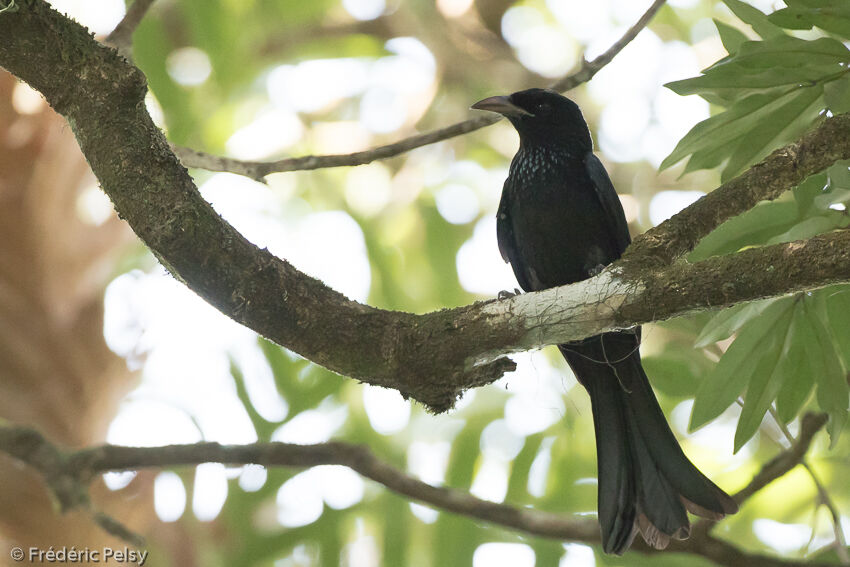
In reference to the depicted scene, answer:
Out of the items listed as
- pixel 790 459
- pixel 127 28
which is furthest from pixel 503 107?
pixel 790 459

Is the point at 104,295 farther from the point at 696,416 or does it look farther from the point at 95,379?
the point at 696,416

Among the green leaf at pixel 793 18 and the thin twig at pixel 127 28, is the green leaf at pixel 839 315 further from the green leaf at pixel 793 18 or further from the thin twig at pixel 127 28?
the thin twig at pixel 127 28

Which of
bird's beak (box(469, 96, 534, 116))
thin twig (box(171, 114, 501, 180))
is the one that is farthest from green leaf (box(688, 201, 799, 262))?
bird's beak (box(469, 96, 534, 116))

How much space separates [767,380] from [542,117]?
2.06 meters

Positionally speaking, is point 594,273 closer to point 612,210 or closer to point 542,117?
point 612,210

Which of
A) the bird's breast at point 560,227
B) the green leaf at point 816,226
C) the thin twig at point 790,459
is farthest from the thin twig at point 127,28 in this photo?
the thin twig at point 790,459

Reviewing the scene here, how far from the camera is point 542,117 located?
13.9ft

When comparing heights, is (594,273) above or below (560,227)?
below

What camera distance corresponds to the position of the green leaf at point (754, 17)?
244cm

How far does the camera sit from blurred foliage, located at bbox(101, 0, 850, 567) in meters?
2.40

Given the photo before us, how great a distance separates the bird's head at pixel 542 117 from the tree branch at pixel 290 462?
1.65 metres

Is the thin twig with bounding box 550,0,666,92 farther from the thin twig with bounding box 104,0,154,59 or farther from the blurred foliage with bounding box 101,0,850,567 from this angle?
the thin twig with bounding box 104,0,154,59

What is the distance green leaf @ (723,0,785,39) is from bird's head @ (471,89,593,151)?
163cm

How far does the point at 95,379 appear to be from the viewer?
4.81 m
